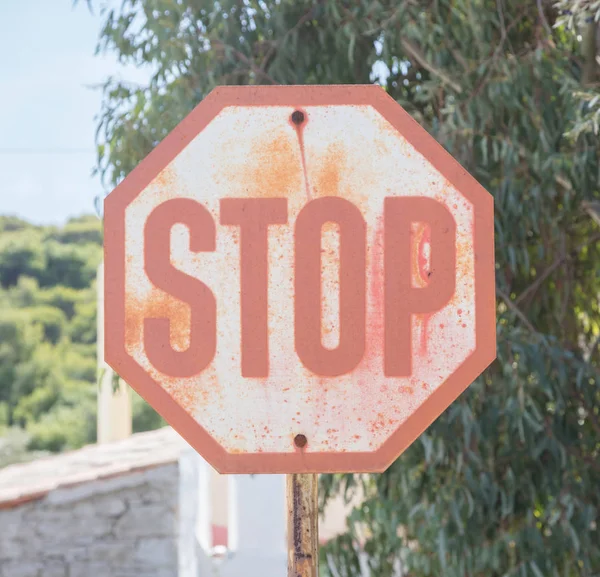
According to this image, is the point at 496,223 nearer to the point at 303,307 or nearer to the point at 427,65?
the point at 427,65

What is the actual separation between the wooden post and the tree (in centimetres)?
243

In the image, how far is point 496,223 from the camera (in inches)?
151

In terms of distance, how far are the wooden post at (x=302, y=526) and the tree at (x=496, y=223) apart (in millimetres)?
2427

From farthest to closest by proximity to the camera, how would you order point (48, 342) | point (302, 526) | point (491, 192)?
point (48, 342) → point (491, 192) → point (302, 526)

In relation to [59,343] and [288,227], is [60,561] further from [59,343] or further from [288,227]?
[59,343]

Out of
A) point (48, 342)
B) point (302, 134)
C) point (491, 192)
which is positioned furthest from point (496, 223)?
point (48, 342)

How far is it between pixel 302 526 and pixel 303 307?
0.31 metres

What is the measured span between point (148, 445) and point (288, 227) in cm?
790

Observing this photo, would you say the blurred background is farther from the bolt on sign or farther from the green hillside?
the green hillside

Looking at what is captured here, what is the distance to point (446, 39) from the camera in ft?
12.8

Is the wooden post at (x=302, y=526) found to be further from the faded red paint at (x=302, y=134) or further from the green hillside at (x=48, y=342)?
the green hillside at (x=48, y=342)

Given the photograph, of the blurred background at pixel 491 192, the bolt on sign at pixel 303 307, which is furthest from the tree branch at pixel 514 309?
the bolt on sign at pixel 303 307

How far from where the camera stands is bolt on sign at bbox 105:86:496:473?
4.21 feet

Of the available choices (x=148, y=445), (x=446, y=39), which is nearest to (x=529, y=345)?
(x=446, y=39)
